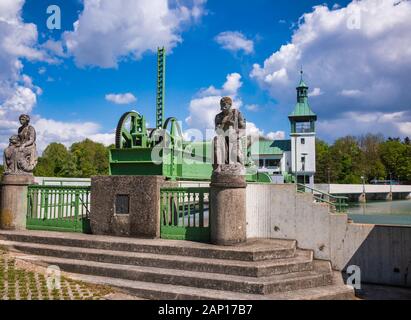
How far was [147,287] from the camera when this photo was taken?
6105mm

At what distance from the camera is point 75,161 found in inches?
2279

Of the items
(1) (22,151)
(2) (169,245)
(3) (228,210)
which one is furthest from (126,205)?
(1) (22,151)

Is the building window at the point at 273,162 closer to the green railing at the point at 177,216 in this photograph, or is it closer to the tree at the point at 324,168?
the tree at the point at 324,168

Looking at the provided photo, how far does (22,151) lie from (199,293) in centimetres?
701

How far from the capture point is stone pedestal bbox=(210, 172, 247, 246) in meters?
7.40

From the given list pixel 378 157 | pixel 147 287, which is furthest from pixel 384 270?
pixel 378 157

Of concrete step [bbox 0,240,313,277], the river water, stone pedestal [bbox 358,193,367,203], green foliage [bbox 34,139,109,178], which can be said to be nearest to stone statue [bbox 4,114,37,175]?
concrete step [bbox 0,240,313,277]

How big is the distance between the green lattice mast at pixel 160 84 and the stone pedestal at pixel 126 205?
432 centimetres

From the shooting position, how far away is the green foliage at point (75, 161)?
52406 millimetres

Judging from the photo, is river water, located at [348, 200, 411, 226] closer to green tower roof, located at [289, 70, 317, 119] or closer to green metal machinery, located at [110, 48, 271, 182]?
green metal machinery, located at [110, 48, 271, 182]

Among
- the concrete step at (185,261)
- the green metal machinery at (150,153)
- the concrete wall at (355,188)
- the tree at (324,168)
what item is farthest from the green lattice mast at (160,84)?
the tree at (324,168)

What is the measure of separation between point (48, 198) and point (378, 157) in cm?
7481

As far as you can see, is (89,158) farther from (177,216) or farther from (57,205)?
(177,216)

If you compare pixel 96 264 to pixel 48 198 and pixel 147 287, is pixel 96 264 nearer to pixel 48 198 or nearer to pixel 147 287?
pixel 147 287
